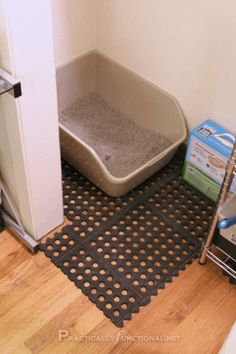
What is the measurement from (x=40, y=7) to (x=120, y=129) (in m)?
0.87

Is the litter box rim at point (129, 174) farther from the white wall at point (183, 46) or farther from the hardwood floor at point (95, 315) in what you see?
the hardwood floor at point (95, 315)

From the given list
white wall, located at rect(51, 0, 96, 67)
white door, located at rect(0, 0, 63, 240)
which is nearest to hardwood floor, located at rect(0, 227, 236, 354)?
white door, located at rect(0, 0, 63, 240)

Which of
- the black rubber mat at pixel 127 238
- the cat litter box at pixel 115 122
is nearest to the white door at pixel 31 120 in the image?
the black rubber mat at pixel 127 238

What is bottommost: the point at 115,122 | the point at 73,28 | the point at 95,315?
the point at 95,315

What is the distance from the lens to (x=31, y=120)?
1173 mm

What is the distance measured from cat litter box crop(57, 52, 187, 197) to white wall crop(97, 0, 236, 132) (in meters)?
0.06

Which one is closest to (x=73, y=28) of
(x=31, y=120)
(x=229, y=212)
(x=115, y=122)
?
(x=115, y=122)

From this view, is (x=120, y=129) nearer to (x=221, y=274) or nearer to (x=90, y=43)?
(x=90, y=43)

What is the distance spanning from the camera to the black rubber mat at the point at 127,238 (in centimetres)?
142

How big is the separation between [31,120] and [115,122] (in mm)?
732

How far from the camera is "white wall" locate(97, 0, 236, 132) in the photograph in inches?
56.7

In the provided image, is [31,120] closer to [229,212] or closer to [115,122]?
[229,212]

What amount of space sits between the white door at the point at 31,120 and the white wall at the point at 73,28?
1.97ft

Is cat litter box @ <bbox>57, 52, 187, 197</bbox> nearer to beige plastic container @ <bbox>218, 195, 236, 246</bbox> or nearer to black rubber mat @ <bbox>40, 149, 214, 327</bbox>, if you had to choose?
black rubber mat @ <bbox>40, 149, 214, 327</bbox>
